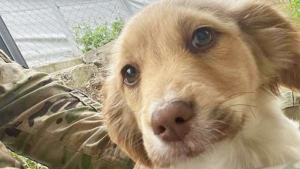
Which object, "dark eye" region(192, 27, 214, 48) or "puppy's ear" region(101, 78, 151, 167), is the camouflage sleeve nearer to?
"puppy's ear" region(101, 78, 151, 167)

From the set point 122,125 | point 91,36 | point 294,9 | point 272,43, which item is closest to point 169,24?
point 272,43

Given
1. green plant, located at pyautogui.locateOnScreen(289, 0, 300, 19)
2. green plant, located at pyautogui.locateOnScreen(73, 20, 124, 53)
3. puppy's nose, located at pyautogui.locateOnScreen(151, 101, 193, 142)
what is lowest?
puppy's nose, located at pyautogui.locateOnScreen(151, 101, 193, 142)

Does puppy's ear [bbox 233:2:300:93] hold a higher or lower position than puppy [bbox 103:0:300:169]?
higher

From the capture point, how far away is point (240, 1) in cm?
171

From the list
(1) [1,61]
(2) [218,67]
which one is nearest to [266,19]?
(2) [218,67]

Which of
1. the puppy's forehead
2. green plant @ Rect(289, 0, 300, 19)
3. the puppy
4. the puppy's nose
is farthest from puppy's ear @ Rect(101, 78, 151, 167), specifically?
green plant @ Rect(289, 0, 300, 19)

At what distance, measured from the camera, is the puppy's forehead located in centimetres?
149

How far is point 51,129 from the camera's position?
218 cm

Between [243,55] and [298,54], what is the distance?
0.30m

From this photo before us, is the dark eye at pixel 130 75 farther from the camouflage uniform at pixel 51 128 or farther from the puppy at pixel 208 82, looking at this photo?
the camouflage uniform at pixel 51 128

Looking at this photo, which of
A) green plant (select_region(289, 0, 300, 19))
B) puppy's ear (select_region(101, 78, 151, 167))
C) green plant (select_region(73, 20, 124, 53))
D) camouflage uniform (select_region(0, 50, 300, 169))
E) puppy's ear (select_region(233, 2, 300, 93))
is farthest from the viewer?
green plant (select_region(73, 20, 124, 53))

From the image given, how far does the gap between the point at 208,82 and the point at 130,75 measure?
427 millimetres

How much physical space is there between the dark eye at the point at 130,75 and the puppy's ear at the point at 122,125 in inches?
5.3

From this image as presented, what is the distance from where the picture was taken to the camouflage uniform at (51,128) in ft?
6.91
